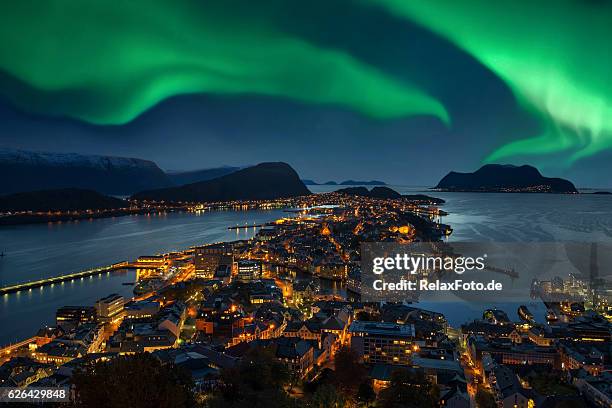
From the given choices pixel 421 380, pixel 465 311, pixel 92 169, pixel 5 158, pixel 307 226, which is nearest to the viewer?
pixel 421 380

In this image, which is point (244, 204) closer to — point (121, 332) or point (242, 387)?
point (121, 332)

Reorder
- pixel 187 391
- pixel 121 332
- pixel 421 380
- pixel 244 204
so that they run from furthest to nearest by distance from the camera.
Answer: pixel 244 204 < pixel 121 332 < pixel 421 380 < pixel 187 391

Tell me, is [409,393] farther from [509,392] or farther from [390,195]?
[390,195]

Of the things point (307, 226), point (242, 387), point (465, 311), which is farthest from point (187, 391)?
point (307, 226)

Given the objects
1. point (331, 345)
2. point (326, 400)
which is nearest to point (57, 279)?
point (331, 345)

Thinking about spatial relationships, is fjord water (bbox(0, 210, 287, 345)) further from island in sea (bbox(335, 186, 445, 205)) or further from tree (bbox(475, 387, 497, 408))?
island in sea (bbox(335, 186, 445, 205))

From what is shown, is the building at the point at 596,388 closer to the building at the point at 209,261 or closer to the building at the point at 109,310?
the building at the point at 109,310

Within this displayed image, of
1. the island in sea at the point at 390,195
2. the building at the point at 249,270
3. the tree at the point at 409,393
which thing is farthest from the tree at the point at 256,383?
the island in sea at the point at 390,195
